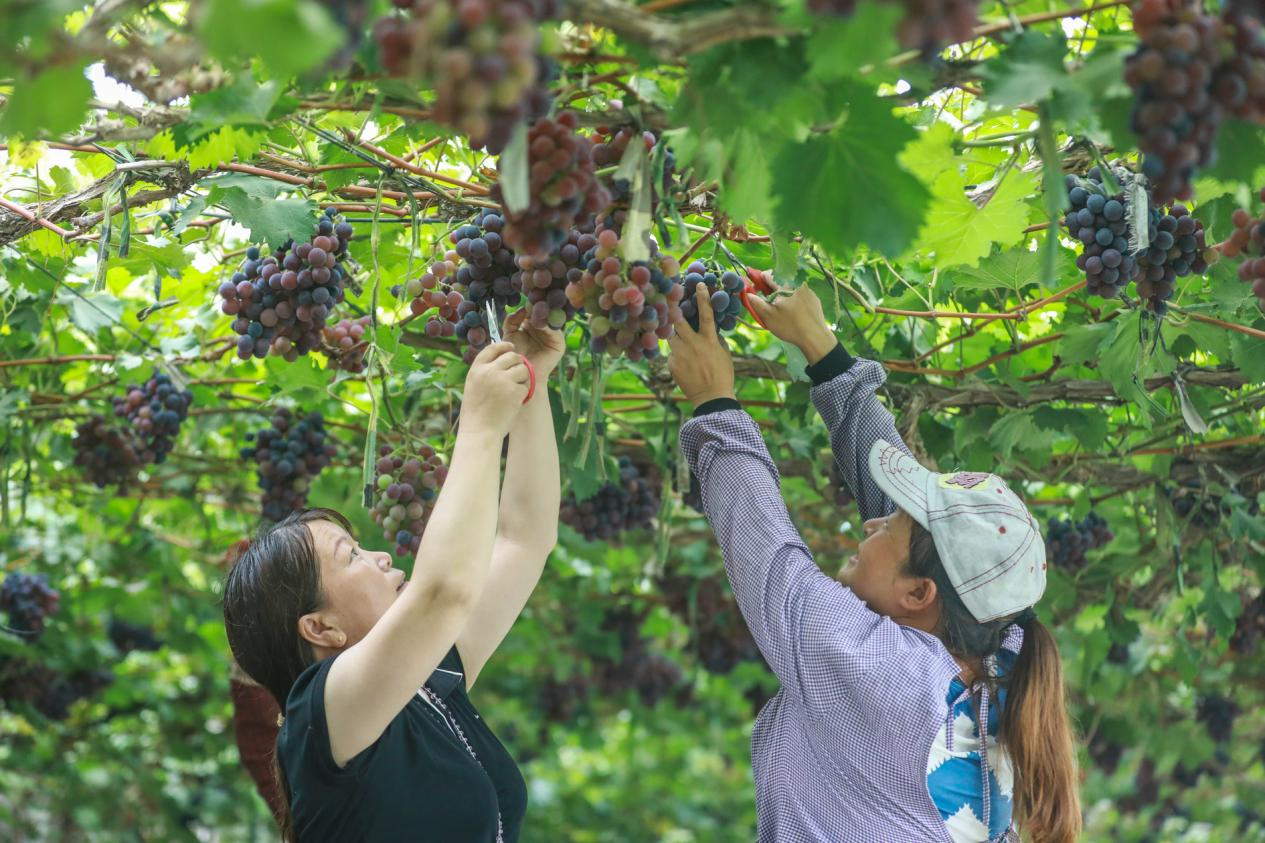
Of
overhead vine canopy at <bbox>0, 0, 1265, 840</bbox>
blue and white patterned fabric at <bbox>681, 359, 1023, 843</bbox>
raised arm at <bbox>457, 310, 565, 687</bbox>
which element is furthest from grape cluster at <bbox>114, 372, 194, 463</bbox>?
blue and white patterned fabric at <bbox>681, 359, 1023, 843</bbox>

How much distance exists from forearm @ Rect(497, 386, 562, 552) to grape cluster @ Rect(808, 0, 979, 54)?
1.34m

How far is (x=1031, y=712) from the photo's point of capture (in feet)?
7.43

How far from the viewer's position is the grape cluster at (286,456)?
3.55 metres

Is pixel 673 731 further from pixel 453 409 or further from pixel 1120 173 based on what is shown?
pixel 1120 173

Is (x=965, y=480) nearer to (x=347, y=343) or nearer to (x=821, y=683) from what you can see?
(x=821, y=683)

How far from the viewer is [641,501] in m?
3.78

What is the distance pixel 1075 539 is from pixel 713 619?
2.51 m

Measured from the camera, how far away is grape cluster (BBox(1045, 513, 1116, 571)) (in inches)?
157

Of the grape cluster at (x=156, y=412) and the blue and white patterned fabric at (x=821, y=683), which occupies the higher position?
the grape cluster at (x=156, y=412)

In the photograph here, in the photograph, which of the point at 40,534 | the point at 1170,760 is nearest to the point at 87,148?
the point at 40,534

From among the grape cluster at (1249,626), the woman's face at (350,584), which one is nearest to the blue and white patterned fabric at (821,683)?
the woman's face at (350,584)

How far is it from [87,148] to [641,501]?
1917 millimetres

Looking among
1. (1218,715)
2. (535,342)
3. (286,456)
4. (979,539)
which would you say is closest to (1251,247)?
(979,539)

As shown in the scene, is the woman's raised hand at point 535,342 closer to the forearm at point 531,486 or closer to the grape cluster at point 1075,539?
the forearm at point 531,486
